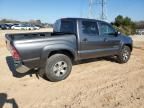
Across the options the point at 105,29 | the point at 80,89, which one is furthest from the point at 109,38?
the point at 80,89

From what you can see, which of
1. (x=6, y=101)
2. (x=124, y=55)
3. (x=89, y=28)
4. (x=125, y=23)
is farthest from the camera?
(x=125, y=23)

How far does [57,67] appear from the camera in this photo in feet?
20.6

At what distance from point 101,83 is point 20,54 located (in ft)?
8.26

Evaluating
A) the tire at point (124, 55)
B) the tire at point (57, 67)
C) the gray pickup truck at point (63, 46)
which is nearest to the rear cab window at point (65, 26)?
the gray pickup truck at point (63, 46)

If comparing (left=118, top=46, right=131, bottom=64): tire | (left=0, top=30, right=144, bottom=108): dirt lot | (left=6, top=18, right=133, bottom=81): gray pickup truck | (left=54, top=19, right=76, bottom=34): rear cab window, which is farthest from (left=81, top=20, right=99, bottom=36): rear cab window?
(left=118, top=46, right=131, bottom=64): tire

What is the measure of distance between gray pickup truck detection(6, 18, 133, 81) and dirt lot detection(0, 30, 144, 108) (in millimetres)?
502

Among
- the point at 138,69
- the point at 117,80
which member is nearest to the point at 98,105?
the point at 117,80

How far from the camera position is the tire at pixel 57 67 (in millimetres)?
6078

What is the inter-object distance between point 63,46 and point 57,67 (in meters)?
0.67

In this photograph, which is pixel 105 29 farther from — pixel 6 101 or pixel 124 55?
pixel 6 101

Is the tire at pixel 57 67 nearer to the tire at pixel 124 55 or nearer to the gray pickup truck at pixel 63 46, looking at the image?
the gray pickup truck at pixel 63 46

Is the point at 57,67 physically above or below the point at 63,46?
below

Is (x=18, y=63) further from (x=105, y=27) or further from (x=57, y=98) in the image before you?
(x=105, y=27)

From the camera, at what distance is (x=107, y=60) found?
934 cm
